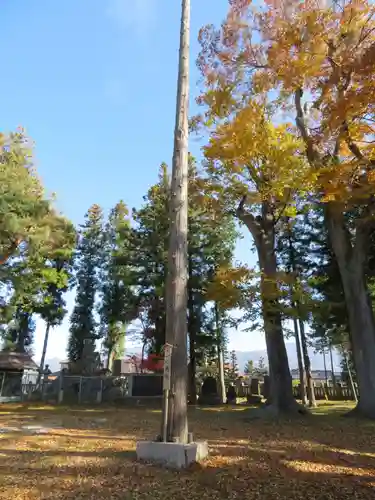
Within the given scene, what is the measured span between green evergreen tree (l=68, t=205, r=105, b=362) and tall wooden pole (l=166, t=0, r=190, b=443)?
26776 mm

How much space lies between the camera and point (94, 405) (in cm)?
1816

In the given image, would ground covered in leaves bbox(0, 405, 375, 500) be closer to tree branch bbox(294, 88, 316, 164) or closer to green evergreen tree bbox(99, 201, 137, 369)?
tree branch bbox(294, 88, 316, 164)

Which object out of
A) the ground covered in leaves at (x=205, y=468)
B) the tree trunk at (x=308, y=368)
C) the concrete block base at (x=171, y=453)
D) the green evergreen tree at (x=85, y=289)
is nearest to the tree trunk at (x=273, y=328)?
the ground covered in leaves at (x=205, y=468)

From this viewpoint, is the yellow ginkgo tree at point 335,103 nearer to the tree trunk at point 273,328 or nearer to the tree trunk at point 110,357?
the tree trunk at point 273,328

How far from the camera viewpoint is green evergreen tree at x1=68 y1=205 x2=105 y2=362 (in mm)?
31906

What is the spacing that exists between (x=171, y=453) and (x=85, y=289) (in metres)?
28.7

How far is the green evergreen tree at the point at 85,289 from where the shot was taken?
1256 inches

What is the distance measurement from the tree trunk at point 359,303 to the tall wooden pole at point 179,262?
8.01m

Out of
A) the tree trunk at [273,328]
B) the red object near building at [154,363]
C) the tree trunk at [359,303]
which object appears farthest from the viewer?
the red object near building at [154,363]

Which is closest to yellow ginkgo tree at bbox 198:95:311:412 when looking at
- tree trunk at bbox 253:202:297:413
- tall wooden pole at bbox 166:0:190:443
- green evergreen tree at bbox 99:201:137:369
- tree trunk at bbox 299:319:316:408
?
tree trunk at bbox 253:202:297:413

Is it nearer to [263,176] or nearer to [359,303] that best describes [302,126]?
[263,176]

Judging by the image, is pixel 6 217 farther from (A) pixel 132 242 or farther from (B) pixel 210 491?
(B) pixel 210 491

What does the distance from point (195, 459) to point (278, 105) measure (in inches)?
484

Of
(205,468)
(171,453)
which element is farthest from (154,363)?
(205,468)
